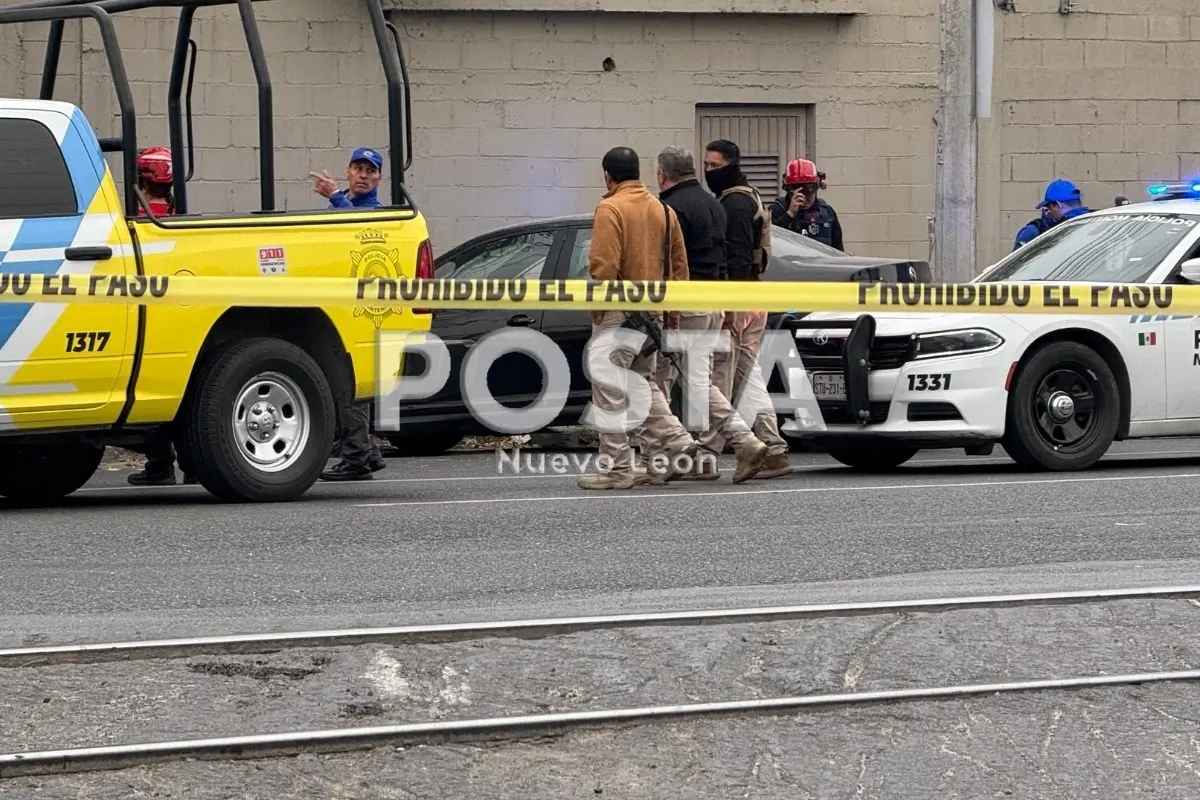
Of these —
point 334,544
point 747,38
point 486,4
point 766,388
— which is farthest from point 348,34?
point 334,544

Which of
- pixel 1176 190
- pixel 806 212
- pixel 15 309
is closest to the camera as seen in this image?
pixel 15 309

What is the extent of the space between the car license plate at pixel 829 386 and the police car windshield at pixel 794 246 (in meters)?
1.86

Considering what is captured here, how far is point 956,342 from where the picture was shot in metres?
11.2

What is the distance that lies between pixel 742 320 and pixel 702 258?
511mm

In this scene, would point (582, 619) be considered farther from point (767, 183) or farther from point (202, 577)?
point (767, 183)

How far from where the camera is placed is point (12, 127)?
9.28 meters

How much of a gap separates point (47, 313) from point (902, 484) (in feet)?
14.0

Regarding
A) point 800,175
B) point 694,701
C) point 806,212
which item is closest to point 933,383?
point 806,212

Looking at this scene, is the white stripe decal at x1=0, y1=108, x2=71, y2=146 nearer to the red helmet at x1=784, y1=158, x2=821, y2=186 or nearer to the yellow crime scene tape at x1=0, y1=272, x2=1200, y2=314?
the yellow crime scene tape at x1=0, y1=272, x2=1200, y2=314

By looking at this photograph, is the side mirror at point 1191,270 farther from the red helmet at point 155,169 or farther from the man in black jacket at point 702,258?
the red helmet at point 155,169

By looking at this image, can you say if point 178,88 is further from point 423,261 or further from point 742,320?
point 742,320

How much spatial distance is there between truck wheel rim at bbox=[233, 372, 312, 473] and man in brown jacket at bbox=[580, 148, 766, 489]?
1519mm

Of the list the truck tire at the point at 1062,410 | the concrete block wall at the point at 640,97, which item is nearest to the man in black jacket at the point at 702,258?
the truck tire at the point at 1062,410

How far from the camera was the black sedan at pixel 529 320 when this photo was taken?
509 inches
